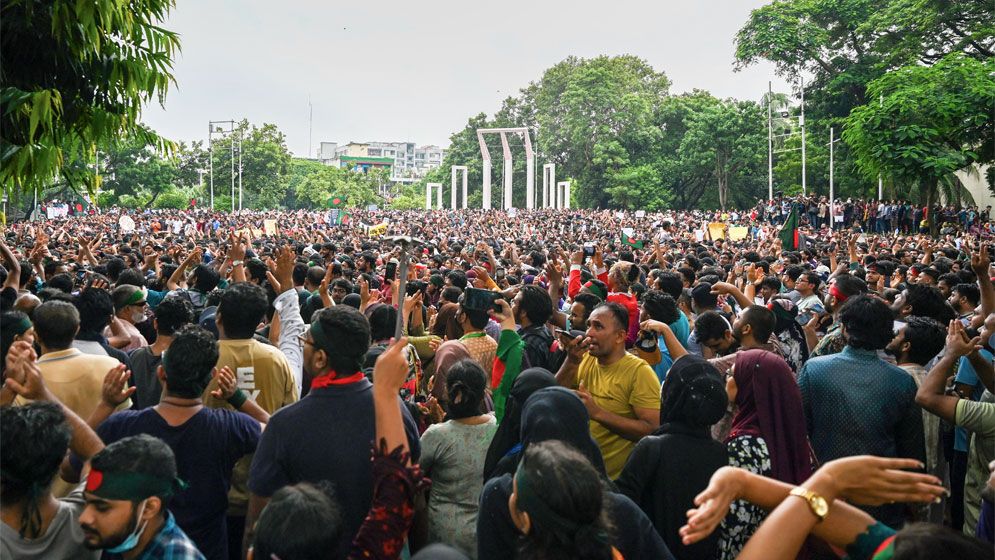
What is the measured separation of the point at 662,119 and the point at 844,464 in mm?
62253

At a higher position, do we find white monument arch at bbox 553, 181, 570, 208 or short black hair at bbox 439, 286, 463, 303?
white monument arch at bbox 553, 181, 570, 208

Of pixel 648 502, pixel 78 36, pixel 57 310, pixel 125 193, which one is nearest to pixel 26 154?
pixel 78 36

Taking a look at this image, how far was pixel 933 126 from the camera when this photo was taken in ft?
74.3

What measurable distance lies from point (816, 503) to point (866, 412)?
2.28 metres

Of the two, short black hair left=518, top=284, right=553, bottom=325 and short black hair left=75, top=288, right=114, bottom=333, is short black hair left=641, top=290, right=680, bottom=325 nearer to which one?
short black hair left=518, top=284, right=553, bottom=325

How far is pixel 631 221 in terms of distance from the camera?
38969 mm

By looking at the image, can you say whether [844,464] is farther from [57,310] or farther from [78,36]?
[78,36]

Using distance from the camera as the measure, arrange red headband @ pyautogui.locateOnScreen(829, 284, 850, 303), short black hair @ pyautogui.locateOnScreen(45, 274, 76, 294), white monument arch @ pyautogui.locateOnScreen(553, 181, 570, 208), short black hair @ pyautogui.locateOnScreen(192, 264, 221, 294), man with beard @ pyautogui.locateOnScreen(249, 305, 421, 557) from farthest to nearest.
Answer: white monument arch @ pyautogui.locateOnScreen(553, 181, 570, 208) → short black hair @ pyautogui.locateOnScreen(192, 264, 221, 294) → short black hair @ pyautogui.locateOnScreen(45, 274, 76, 294) → red headband @ pyautogui.locateOnScreen(829, 284, 850, 303) → man with beard @ pyautogui.locateOnScreen(249, 305, 421, 557)

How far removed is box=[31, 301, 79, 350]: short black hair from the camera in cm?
395

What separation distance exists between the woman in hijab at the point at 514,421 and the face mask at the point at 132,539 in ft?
4.54

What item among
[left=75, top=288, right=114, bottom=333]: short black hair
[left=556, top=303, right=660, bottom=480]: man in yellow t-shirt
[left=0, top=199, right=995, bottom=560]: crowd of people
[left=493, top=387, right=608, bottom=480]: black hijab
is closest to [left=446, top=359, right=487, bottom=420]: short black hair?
[left=0, top=199, right=995, bottom=560]: crowd of people

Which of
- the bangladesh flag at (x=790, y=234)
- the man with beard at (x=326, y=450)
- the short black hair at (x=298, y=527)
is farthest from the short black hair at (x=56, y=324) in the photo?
the bangladesh flag at (x=790, y=234)

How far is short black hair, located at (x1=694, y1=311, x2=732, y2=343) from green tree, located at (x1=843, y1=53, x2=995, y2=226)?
19114 millimetres

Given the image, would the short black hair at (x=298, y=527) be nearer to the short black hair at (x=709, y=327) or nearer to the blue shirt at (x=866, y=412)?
the blue shirt at (x=866, y=412)
